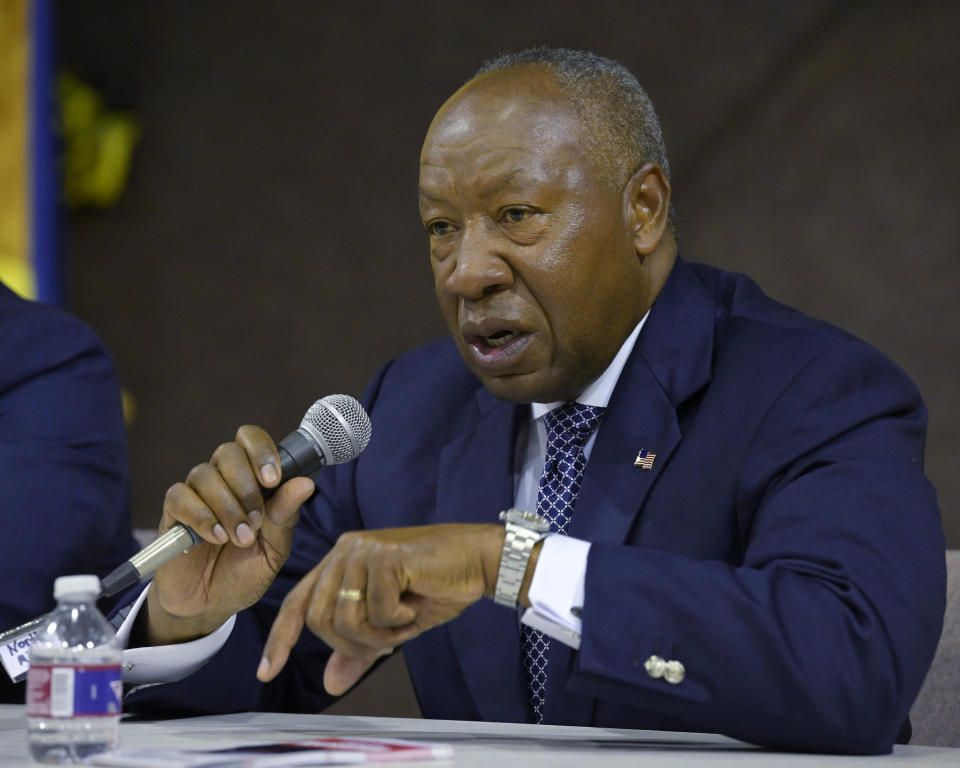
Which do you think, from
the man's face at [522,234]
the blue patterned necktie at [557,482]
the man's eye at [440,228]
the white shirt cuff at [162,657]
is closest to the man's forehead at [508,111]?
the man's face at [522,234]

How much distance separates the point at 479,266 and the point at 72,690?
87 centimetres

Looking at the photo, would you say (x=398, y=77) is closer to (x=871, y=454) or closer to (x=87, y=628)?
(x=871, y=454)

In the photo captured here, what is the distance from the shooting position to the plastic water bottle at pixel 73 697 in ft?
3.92

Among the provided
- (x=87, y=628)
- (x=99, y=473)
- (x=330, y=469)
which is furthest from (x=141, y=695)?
(x=99, y=473)

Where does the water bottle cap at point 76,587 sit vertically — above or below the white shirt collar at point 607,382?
below

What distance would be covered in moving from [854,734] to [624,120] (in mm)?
968

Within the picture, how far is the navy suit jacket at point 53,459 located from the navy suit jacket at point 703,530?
441 millimetres

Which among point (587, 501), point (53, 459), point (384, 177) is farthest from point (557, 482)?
point (384, 177)

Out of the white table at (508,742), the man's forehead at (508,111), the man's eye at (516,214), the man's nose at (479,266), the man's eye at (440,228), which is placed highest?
the man's forehead at (508,111)

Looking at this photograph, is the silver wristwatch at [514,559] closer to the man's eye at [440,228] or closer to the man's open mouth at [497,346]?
the man's open mouth at [497,346]

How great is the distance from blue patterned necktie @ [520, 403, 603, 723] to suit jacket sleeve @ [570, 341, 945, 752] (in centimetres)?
37

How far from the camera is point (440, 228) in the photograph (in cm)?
192

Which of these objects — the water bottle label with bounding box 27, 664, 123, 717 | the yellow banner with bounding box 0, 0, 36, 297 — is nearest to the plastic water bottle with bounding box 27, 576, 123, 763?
the water bottle label with bounding box 27, 664, 123, 717

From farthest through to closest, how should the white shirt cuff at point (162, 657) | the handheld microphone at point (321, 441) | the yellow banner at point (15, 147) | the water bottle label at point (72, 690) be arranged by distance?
the yellow banner at point (15, 147) < the white shirt cuff at point (162, 657) < the handheld microphone at point (321, 441) < the water bottle label at point (72, 690)
